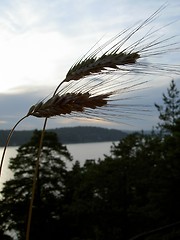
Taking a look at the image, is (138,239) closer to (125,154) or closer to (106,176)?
(106,176)

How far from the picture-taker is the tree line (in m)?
20.3

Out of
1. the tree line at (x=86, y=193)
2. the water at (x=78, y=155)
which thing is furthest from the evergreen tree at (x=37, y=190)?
the water at (x=78, y=155)

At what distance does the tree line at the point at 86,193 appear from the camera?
20.3 meters

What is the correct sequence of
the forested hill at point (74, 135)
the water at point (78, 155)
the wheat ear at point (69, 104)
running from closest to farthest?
the wheat ear at point (69, 104) → the forested hill at point (74, 135) → the water at point (78, 155)

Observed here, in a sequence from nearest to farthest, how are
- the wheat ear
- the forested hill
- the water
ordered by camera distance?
the wheat ear, the forested hill, the water

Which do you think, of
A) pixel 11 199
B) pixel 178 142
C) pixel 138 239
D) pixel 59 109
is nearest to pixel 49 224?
pixel 11 199

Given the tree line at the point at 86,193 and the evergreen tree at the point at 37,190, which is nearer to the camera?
the tree line at the point at 86,193

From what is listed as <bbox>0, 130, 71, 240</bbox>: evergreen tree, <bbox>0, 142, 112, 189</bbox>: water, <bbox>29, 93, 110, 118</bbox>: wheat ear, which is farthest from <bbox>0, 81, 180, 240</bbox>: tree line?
<bbox>29, 93, 110, 118</bbox>: wheat ear

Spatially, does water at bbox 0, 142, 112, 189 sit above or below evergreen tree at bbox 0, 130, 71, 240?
above

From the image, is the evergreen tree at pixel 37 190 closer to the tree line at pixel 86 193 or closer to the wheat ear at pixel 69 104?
the tree line at pixel 86 193

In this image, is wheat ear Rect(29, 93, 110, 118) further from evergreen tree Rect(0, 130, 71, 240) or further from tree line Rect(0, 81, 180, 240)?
evergreen tree Rect(0, 130, 71, 240)

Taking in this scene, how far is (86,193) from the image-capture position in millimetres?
21562

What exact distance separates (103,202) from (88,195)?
1.17 metres

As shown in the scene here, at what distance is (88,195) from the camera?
71.2 feet
